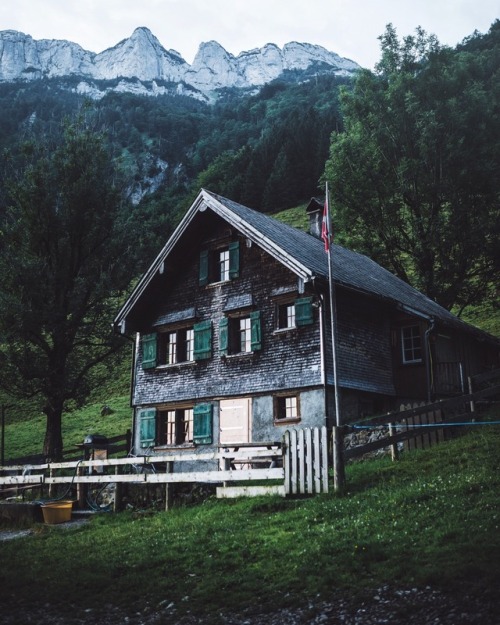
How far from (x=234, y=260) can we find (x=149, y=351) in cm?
570

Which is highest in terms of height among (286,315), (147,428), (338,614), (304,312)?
(286,315)

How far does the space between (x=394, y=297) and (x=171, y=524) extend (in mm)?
15525

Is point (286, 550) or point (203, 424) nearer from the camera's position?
point (286, 550)

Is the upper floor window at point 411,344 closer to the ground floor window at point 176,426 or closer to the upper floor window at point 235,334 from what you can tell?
the upper floor window at point 235,334

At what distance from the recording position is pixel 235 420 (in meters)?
24.3

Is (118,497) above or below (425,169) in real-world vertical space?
below

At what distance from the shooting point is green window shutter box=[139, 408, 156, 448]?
26.8m

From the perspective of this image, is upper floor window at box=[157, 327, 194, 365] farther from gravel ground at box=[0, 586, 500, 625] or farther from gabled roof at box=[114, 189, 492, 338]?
gravel ground at box=[0, 586, 500, 625]

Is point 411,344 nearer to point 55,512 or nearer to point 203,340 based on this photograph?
point 203,340

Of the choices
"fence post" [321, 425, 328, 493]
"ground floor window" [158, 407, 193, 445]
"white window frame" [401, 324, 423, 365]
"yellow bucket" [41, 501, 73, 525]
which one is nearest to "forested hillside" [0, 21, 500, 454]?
"ground floor window" [158, 407, 193, 445]

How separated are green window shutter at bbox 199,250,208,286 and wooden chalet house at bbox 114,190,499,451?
5cm

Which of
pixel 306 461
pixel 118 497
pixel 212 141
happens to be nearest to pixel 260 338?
pixel 118 497

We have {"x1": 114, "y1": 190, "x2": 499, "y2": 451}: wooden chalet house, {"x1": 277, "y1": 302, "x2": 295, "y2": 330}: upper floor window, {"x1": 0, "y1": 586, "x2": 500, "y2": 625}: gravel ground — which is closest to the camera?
{"x1": 0, "y1": 586, "x2": 500, "y2": 625}: gravel ground

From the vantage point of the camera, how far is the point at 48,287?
30578mm
